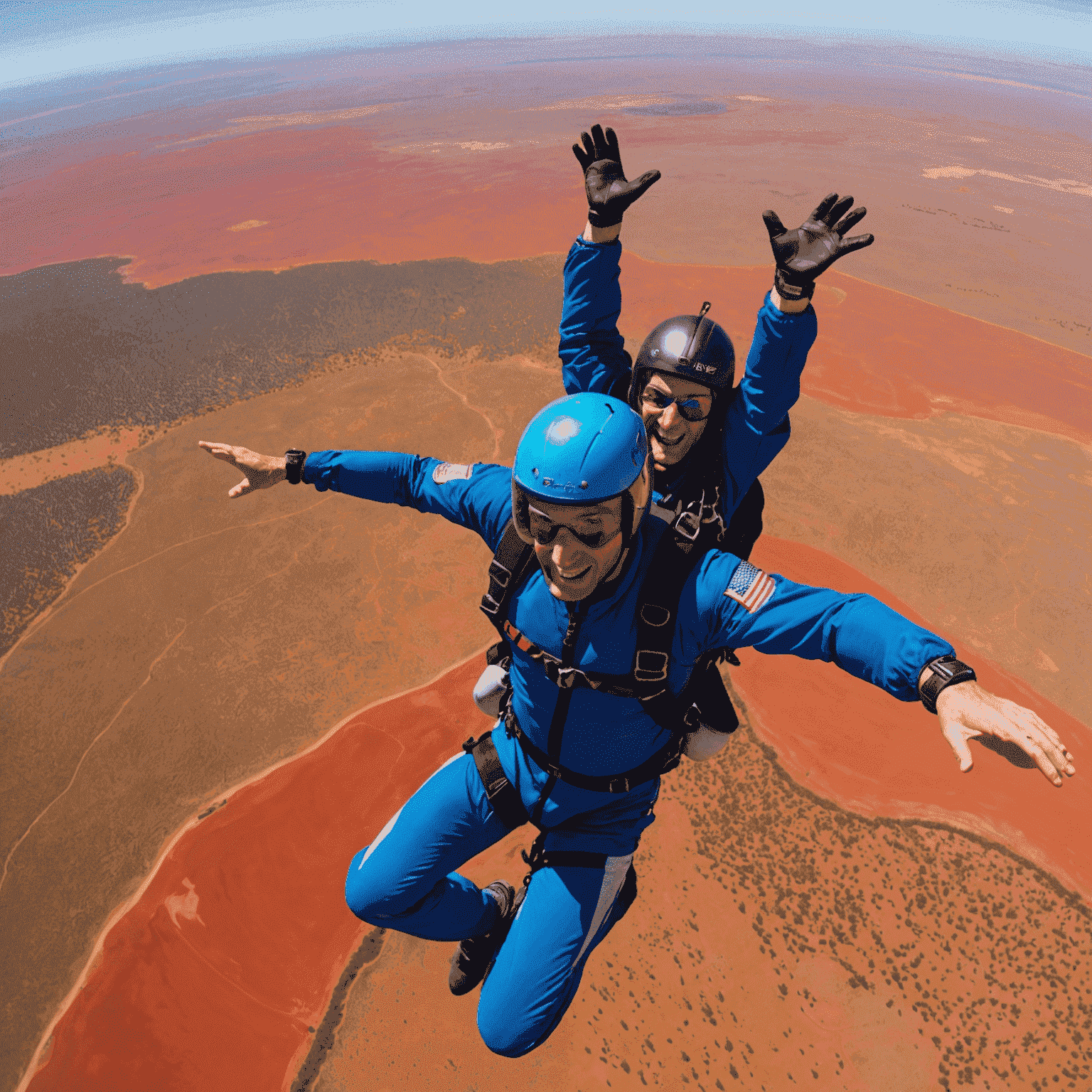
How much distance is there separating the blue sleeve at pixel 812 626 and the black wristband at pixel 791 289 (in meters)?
1.27

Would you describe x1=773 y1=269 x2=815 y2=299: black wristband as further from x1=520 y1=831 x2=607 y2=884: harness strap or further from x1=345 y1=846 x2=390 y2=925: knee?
x1=345 y1=846 x2=390 y2=925: knee

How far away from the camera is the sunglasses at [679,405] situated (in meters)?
2.84

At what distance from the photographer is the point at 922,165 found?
2962cm

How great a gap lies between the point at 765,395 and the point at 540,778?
2043 mm

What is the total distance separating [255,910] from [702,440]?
4533 mm

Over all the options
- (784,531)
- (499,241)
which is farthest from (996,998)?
(499,241)

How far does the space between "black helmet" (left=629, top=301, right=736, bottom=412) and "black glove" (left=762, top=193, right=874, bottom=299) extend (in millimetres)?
366

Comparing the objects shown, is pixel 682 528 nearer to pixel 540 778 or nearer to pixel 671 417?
pixel 671 417

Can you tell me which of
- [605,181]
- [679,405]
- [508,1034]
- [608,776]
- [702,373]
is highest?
[605,181]

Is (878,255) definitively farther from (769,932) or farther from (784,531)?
(769,932)

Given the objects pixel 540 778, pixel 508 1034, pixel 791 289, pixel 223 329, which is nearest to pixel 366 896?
pixel 508 1034

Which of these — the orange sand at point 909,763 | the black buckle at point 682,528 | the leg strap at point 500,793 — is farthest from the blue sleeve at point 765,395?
the orange sand at point 909,763

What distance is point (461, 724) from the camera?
5.55 meters

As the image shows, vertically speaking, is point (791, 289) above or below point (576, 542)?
above
